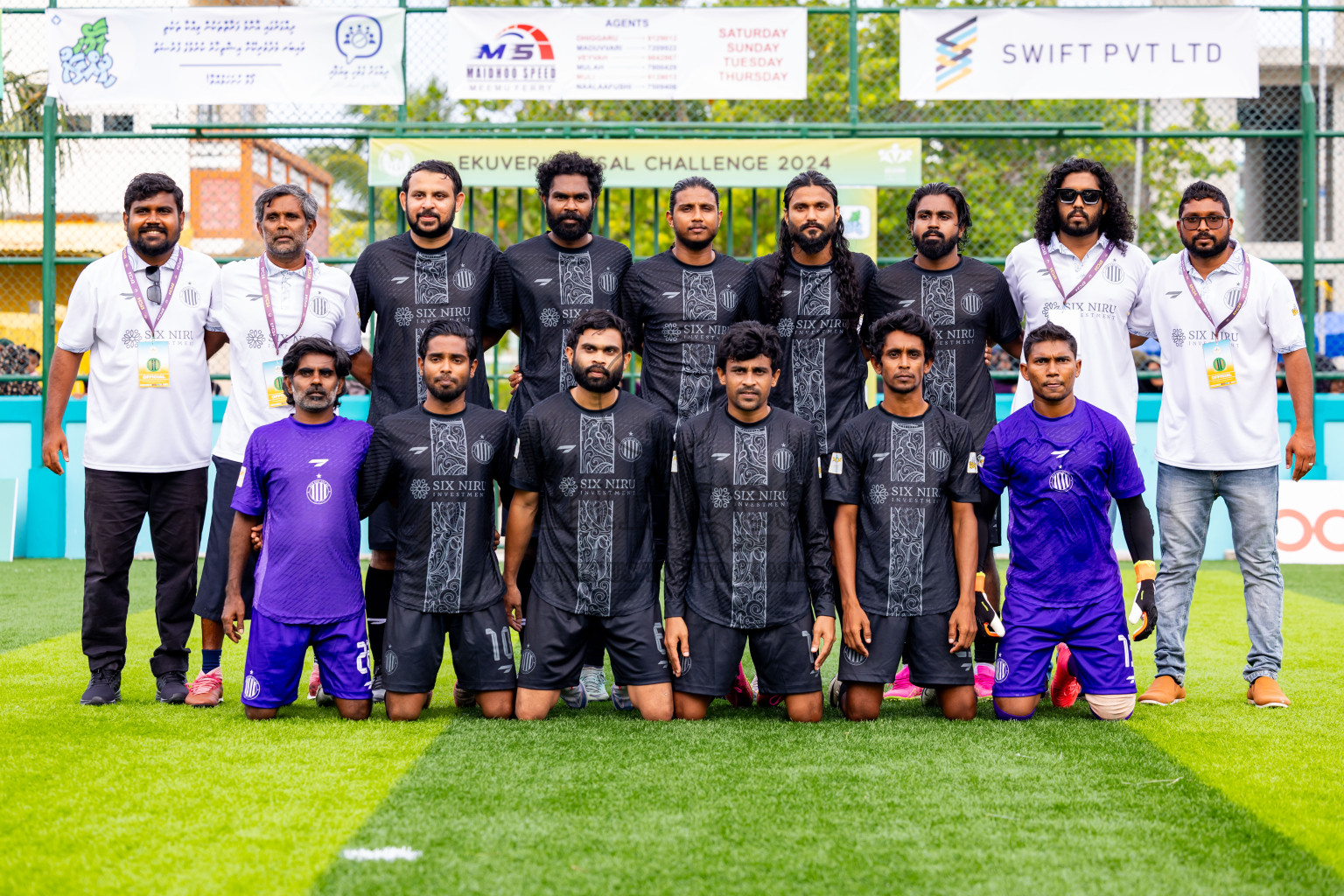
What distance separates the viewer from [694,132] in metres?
11.2

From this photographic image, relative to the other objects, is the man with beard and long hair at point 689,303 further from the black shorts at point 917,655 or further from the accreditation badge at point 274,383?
the accreditation badge at point 274,383

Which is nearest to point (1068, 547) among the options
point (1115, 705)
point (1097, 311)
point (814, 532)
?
point (1115, 705)

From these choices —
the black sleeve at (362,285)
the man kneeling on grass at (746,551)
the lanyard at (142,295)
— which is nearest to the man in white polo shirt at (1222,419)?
the man kneeling on grass at (746,551)

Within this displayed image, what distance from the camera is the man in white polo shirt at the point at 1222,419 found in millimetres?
5371

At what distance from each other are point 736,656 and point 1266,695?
2.19 m

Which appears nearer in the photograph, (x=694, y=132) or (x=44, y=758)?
(x=44, y=758)

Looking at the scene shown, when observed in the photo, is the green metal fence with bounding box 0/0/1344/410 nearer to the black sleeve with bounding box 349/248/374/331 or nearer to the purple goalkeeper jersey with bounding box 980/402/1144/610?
the black sleeve with bounding box 349/248/374/331

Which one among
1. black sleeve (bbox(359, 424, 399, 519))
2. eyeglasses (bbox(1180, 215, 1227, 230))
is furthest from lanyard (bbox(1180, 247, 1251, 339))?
black sleeve (bbox(359, 424, 399, 519))

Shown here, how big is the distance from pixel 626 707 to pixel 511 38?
723cm

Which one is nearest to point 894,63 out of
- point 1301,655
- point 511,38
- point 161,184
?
point 511,38

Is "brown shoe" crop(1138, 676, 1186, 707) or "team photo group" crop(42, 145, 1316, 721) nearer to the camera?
"team photo group" crop(42, 145, 1316, 721)

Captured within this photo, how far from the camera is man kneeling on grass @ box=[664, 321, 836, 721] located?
4895 mm

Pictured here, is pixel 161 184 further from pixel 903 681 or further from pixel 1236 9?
pixel 1236 9

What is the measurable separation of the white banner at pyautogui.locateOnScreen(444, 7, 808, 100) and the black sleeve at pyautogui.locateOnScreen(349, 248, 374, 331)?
5.59m
